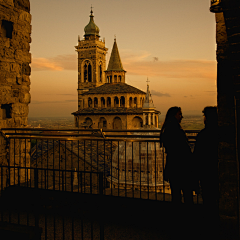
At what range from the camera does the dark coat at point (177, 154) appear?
170 inches

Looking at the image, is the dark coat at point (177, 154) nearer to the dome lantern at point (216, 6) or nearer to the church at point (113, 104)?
the dome lantern at point (216, 6)

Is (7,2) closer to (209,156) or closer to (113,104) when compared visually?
(209,156)

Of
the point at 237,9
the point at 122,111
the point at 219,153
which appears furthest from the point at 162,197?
the point at 122,111

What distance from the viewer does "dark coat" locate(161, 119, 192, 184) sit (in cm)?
431

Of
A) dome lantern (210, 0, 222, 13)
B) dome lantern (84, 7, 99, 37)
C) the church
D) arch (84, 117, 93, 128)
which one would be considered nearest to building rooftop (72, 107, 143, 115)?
the church

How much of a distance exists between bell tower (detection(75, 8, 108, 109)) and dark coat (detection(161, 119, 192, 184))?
79.5 m

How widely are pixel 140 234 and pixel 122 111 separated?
60191mm

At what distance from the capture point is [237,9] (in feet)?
11.8

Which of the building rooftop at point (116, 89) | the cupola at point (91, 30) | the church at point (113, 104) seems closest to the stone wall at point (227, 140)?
the church at point (113, 104)

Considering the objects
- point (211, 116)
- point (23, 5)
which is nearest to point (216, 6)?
point (211, 116)

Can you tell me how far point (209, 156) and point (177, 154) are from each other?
0.42m

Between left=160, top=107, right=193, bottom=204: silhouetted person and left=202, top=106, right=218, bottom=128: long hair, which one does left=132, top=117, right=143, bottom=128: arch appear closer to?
left=160, top=107, right=193, bottom=204: silhouetted person

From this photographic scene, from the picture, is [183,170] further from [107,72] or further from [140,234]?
[107,72]

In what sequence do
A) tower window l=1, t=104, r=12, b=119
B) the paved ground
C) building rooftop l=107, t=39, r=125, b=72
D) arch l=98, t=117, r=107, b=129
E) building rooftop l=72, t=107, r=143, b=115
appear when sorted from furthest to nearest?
building rooftop l=107, t=39, r=125, b=72, arch l=98, t=117, r=107, b=129, building rooftop l=72, t=107, r=143, b=115, tower window l=1, t=104, r=12, b=119, the paved ground
